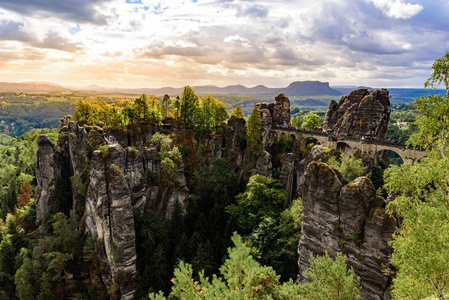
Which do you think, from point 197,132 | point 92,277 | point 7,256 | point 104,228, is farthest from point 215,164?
point 7,256

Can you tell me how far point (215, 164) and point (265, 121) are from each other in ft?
49.0

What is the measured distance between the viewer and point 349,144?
5022 cm

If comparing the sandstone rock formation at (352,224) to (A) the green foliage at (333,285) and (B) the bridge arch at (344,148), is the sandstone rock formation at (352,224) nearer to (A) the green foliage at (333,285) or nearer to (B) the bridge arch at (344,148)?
(A) the green foliage at (333,285)

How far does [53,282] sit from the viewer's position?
4178cm

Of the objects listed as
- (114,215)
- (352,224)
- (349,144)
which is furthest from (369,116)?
(114,215)

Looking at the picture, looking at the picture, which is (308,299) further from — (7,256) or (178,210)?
(7,256)

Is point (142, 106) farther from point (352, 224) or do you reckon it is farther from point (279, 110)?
point (352, 224)

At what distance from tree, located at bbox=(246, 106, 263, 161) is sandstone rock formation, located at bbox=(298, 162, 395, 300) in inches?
1082

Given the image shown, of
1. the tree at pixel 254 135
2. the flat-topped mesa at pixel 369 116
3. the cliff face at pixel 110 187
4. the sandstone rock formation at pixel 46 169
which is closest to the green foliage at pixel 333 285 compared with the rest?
the cliff face at pixel 110 187

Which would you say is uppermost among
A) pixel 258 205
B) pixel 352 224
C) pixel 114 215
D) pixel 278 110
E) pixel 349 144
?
pixel 278 110

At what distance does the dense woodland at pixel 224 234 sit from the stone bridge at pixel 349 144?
306 cm

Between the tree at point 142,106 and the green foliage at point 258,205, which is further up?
the tree at point 142,106

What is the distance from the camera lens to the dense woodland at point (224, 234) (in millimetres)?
15133

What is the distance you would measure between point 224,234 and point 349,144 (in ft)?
99.6
